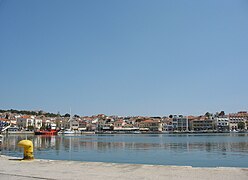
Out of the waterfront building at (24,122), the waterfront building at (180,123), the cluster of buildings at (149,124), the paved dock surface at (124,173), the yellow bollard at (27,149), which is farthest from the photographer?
the waterfront building at (180,123)

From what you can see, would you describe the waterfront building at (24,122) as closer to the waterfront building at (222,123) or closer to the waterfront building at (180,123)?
the waterfront building at (180,123)

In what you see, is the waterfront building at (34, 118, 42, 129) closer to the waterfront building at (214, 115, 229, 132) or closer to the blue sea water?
the waterfront building at (214, 115, 229, 132)

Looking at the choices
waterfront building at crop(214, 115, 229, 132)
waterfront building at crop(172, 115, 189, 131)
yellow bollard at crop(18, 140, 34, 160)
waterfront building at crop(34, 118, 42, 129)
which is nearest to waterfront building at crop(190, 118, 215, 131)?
waterfront building at crop(214, 115, 229, 132)

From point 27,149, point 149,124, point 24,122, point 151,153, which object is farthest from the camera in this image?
point 149,124

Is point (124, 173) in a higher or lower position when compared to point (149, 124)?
higher

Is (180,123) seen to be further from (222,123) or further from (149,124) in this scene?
(222,123)

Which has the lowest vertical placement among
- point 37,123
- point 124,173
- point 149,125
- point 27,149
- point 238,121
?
point 149,125

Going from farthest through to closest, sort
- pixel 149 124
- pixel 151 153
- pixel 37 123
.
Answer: pixel 149 124
pixel 37 123
pixel 151 153

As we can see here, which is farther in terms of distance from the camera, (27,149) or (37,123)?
(37,123)

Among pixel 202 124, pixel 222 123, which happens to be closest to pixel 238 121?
pixel 222 123

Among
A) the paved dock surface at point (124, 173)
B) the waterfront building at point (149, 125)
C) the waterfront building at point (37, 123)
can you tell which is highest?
the paved dock surface at point (124, 173)

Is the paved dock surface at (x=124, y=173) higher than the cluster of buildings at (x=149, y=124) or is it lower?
higher

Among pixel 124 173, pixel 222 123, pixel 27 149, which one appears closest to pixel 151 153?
pixel 27 149

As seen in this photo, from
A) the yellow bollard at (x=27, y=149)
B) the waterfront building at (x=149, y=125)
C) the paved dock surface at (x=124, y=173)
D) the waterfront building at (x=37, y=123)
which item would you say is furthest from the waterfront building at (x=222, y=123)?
the paved dock surface at (x=124, y=173)
